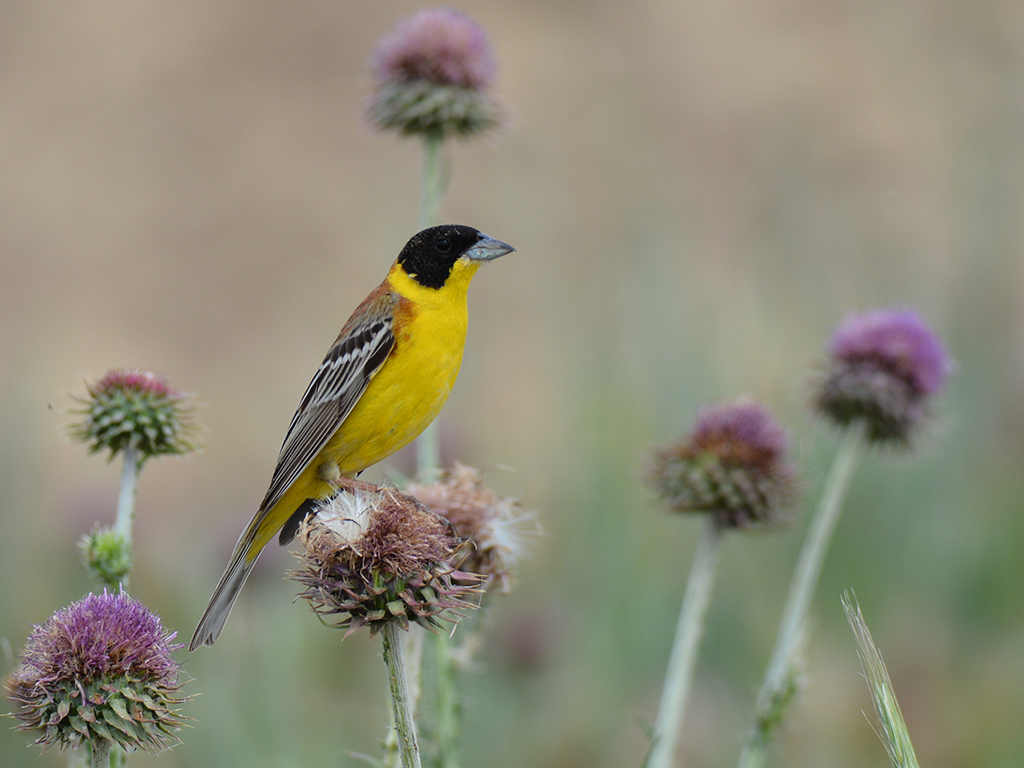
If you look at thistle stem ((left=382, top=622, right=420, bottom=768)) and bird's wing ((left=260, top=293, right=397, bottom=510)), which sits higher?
bird's wing ((left=260, top=293, right=397, bottom=510))

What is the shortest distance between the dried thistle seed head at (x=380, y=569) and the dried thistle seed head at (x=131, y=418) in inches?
31.1

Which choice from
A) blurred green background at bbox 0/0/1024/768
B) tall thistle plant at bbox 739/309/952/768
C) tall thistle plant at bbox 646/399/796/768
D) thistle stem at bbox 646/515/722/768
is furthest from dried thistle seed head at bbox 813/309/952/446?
thistle stem at bbox 646/515/722/768

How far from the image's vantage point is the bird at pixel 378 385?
12.4 feet

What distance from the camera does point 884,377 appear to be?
4.54m

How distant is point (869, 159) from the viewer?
1490cm

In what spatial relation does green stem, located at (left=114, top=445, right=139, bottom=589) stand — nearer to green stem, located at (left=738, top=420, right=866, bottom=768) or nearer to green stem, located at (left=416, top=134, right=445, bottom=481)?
green stem, located at (left=416, top=134, right=445, bottom=481)

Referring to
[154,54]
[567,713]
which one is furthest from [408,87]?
[154,54]

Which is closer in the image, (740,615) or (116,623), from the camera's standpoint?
(116,623)

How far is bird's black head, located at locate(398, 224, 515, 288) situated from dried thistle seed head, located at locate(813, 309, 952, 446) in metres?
1.57

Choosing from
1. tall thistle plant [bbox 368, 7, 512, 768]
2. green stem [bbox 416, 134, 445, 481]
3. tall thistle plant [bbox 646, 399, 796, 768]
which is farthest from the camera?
tall thistle plant [bbox 368, 7, 512, 768]

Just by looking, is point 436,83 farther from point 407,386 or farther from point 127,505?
point 127,505

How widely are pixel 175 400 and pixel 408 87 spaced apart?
2278 millimetres

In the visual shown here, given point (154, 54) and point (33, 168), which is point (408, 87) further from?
point (154, 54)

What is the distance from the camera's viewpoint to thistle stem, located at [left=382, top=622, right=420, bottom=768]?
2.37m
